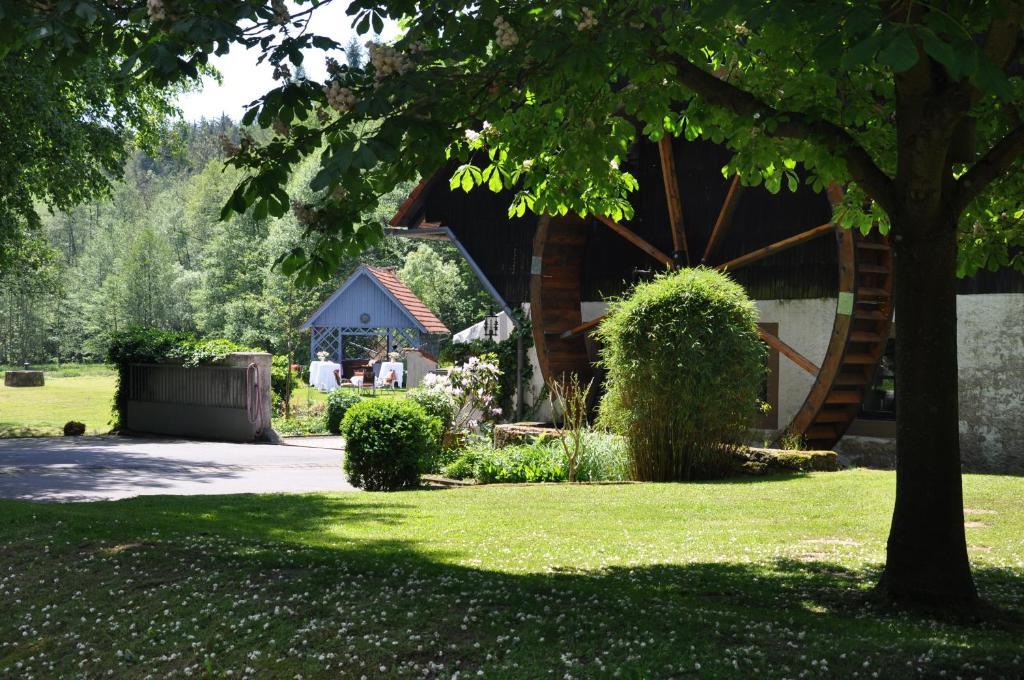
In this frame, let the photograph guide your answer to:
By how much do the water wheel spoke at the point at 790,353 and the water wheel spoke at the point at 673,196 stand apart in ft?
6.76

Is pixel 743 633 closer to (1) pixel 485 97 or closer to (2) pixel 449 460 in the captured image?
(1) pixel 485 97

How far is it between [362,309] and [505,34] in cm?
4130

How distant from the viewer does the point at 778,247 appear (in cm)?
1622

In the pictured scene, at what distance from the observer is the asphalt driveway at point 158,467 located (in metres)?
13.6

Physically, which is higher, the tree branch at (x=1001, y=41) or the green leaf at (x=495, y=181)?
the tree branch at (x=1001, y=41)

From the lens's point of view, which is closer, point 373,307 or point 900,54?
point 900,54

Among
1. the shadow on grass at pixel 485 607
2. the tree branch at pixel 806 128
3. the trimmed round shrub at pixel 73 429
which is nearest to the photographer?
the shadow on grass at pixel 485 607

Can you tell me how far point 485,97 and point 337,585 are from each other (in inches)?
110

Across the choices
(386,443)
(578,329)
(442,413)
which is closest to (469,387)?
(442,413)

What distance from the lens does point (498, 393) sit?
18938mm

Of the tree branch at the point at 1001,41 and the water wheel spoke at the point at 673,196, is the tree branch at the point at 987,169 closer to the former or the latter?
the tree branch at the point at 1001,41

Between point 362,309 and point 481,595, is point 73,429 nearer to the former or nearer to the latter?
point 481,595

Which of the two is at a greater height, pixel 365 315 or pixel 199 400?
pixel 365 315

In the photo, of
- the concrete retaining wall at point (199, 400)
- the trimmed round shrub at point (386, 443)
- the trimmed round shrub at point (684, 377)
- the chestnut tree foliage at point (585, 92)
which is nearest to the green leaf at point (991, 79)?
the chestnut tree foliage at point (585, 92)
